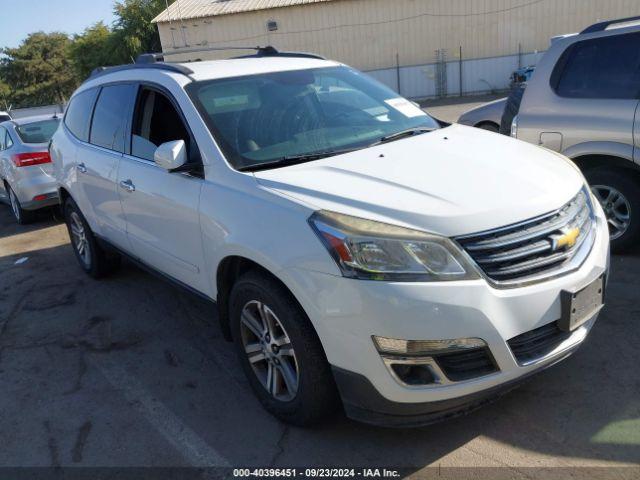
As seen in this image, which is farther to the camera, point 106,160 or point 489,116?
point 489,116

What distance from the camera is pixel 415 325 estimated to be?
7.73ft

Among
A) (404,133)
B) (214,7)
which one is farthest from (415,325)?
(214,7)

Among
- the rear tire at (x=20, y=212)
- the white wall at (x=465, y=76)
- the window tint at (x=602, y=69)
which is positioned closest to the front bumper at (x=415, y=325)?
the window tint at (x=602, y=69)

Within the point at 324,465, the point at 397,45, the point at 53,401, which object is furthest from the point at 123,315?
the point at 397,45

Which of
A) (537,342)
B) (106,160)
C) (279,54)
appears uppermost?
(279,54)

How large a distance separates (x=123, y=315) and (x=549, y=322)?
11.5ft

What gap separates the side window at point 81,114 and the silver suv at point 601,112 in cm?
382

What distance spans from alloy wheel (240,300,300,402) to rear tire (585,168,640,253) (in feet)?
10.4

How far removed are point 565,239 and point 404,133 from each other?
134 cm

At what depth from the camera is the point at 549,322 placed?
8.39 ft

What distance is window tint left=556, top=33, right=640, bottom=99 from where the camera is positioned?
14.8ft

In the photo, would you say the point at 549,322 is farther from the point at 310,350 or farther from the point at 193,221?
the point at 193,221

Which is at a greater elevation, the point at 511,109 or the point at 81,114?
the point at 81,114

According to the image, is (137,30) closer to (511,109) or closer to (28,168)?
(28,168)
